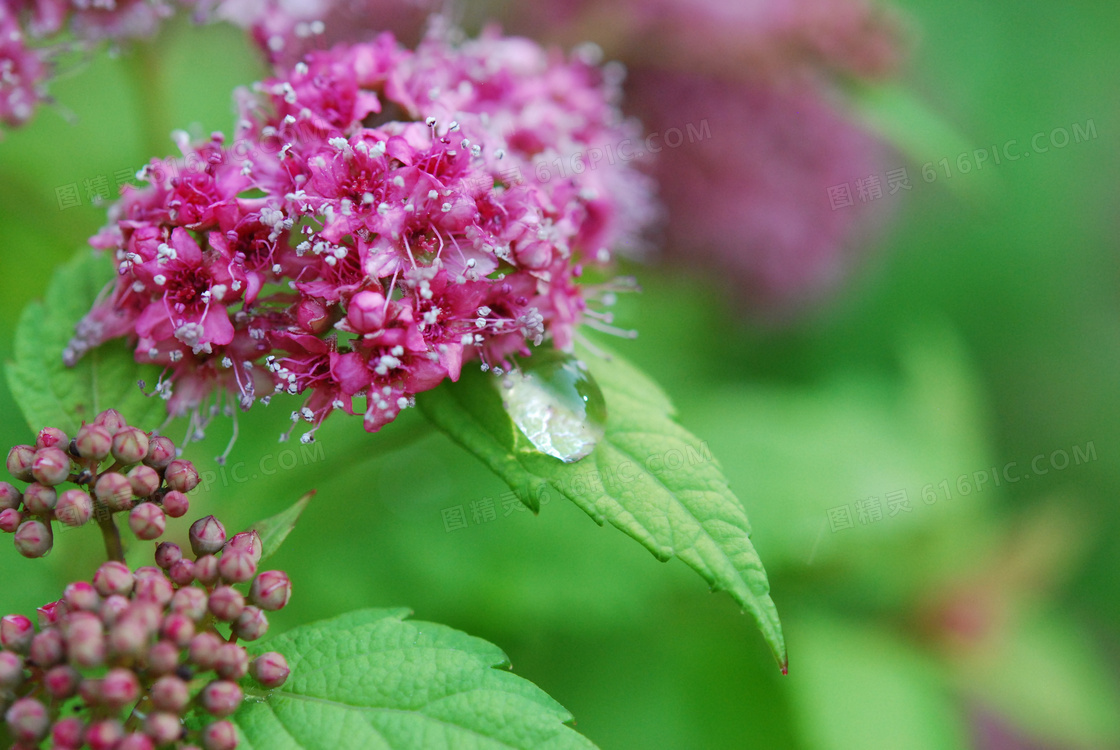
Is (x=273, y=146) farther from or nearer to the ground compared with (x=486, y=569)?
farther from the ground

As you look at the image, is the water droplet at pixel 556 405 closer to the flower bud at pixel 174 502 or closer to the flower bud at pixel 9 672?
the flower bud at pixel 174 502

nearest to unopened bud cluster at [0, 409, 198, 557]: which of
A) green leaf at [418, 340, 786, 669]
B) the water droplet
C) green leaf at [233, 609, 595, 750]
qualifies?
green leaf at [233, 609, 595, 750]

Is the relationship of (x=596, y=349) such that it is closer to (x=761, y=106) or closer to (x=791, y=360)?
(x=761, y=106)

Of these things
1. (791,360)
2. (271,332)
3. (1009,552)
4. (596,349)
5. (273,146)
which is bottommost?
(1009,552)

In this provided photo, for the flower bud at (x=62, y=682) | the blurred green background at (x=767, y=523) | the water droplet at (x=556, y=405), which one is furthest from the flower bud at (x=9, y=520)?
the water droplet at (x=556, y=405)

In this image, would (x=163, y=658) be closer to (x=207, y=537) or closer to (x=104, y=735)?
(x=104, y=735)

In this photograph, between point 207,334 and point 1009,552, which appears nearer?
point 207,334

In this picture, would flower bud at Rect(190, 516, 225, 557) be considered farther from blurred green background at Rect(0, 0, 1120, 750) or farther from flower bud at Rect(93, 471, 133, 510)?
blurred green background at Rect(0, 0, 1120, 750)

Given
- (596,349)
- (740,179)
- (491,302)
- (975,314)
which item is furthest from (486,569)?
(975,314)
